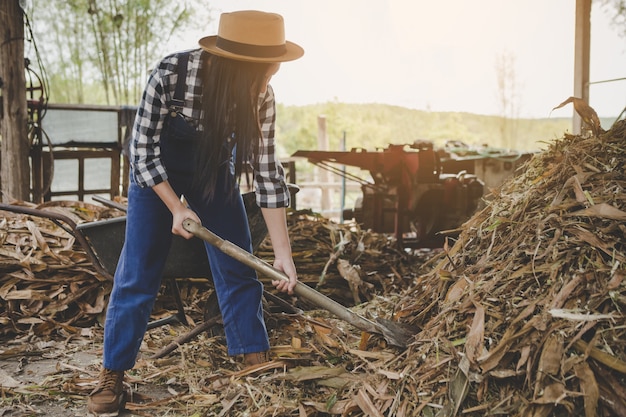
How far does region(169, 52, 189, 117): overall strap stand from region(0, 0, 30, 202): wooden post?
417cm

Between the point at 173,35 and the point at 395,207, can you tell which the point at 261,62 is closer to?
the point at 395,207

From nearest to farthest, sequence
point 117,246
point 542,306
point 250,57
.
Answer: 1. point 542,306
2. point 250,57
3. point 117,246

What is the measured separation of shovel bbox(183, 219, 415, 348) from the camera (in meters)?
2.44

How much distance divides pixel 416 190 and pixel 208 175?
3.87 m

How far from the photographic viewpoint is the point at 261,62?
2311 millimetres

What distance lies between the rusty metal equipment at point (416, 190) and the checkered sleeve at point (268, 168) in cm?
341

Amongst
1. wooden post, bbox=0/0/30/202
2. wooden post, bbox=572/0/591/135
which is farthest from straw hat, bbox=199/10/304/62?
wooden post, bbox=0/0/30/202

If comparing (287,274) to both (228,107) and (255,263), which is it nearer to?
(255,263)

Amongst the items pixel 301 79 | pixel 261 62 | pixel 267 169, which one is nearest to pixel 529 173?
pixel 267 169

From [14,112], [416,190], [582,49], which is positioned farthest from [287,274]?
[14,112]

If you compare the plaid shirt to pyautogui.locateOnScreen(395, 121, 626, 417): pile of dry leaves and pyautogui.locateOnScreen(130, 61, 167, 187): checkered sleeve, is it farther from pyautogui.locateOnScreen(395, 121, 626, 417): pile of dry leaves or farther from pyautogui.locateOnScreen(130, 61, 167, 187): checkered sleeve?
pyautogui.locateOnScreen(395, 121, 626, 417): pile of dry leaves

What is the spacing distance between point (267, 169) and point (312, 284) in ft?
7.04

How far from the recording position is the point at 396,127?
73.5 ft

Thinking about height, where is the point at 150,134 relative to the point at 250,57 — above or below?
below
